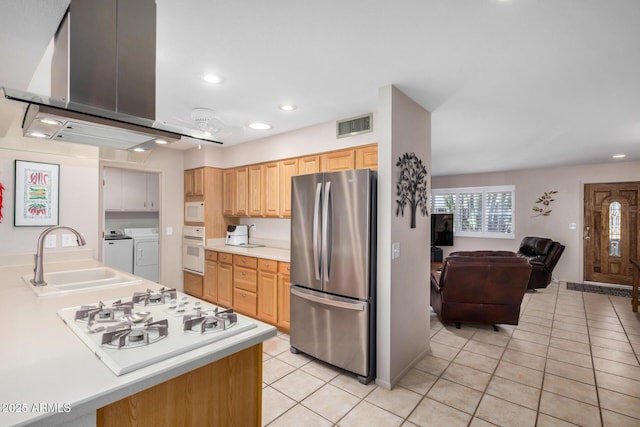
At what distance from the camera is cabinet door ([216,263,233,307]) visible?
4.18 m

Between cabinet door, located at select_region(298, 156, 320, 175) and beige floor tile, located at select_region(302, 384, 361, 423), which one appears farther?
cabinet door, located at select_region(298, 156, 320, 175)

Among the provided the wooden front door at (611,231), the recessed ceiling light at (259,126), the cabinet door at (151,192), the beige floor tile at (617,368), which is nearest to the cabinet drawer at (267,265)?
the recessed ceiling light at (259,126)

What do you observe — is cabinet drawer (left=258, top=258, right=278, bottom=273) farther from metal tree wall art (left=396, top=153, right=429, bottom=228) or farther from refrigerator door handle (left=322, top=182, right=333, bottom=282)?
metal tree wall art (left=396, top=153, right=429, bottom=228)

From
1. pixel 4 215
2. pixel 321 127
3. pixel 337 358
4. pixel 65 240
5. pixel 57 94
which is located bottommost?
pixel 337 358

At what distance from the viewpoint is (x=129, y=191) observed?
229 inches

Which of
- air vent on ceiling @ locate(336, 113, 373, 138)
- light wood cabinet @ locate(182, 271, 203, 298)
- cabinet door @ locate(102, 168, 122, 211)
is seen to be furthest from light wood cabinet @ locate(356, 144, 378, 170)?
cabinet door @ locate(102, 168, 122, 211)

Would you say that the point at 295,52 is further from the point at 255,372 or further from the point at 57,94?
the point at 255,372

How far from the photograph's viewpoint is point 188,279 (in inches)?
197

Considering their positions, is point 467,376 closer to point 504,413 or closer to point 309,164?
point 504,413

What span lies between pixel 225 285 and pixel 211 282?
0.38 m

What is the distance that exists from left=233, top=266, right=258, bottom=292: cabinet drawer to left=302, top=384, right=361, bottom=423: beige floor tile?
1689mm

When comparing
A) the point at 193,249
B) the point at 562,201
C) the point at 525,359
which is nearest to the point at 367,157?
the point at 525,359

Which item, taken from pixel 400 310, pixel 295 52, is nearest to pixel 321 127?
pixel 295 52

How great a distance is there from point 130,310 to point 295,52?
1778 mm
